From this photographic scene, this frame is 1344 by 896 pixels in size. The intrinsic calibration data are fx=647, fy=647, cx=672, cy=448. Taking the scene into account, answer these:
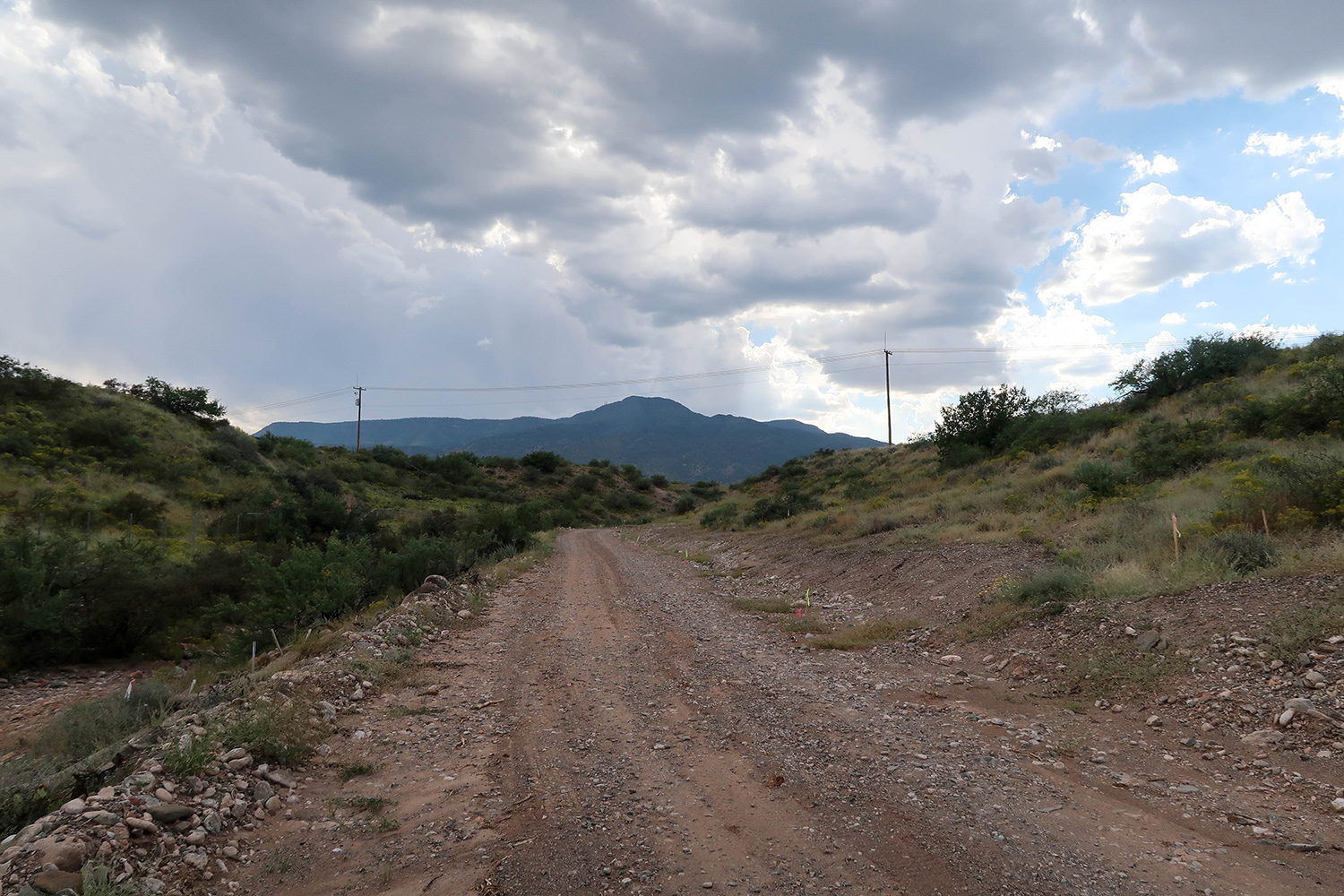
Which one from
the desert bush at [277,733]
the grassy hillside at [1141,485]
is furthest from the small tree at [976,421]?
the desert bush at [277,733]

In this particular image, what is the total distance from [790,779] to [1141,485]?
14069 millimetres

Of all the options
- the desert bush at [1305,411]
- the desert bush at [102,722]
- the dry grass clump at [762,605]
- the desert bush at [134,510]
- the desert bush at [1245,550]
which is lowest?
the dry grass clump at [762,605]

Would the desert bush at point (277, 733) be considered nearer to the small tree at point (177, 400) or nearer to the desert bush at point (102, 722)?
the desert bush at point (102, 722)

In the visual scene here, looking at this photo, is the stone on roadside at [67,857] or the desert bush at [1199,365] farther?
the desert bush at [1199,365]

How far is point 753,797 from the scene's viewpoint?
4.89 m

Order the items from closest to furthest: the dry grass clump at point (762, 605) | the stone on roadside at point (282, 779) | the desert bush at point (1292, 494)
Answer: the stone on roadside at point (282, 779) < the desert bush at point (1292, 494) < the dry grass clump at point (762, 605)

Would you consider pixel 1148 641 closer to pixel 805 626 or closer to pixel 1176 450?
pixel 805 626

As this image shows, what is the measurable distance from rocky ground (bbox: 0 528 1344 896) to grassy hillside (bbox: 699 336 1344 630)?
1.09 meters

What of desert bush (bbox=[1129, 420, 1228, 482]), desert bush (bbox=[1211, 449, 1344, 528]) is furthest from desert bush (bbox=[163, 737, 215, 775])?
desert bush (bbox=[1129, 420, 1228, 482])

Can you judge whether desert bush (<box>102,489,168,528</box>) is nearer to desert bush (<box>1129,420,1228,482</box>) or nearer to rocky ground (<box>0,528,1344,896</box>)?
rocky ground (<box>0,528,1344,896</box>)

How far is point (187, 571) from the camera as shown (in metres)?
14.8

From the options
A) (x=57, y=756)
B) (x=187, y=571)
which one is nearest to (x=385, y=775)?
(x=57, y=756)

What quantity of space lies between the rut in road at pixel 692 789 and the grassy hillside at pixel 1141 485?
15.4 feet

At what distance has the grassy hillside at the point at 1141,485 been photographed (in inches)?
353
